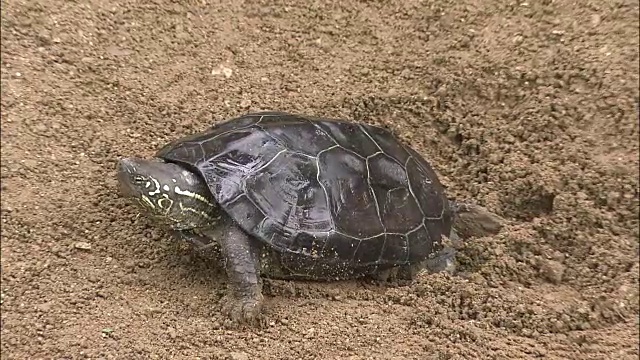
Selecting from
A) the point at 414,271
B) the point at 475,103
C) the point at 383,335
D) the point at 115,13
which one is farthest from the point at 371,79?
the point at 383,335

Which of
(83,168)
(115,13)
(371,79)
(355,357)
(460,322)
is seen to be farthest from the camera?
(371,79)

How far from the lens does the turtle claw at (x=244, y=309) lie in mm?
2934

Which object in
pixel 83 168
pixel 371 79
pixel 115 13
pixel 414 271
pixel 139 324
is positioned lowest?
pixel 139 324

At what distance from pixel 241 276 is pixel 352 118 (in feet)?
6.16

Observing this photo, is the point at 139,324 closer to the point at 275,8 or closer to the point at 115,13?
the point at 115,13

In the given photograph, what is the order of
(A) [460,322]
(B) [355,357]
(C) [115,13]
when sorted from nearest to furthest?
(B) [355,357] < (A) [460,322] < (C) [115,13]

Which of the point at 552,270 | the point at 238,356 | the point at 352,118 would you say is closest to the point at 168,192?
the point at 238,356

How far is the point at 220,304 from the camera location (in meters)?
3.07

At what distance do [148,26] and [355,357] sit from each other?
3.03m

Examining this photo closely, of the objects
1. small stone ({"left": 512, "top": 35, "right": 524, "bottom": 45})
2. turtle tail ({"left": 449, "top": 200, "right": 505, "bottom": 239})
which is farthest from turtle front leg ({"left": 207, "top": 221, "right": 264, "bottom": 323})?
small stone ({"left": 512, "top": 35, "right": 524, "bottom": 45})

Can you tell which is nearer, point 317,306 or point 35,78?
point 317,306

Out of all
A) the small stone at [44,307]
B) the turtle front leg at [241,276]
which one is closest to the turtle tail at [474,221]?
the turtle front leg at [241,276]

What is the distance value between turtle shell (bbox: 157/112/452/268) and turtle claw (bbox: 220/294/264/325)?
0.31 metres

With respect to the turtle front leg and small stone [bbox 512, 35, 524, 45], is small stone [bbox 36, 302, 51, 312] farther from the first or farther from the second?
small stone [bbox 512, 35, 524, 45]
